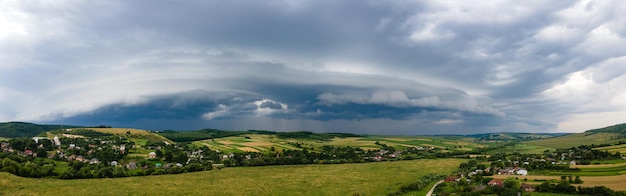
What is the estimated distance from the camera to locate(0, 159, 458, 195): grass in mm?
85956

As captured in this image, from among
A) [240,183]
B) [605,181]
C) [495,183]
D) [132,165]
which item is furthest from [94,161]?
[605,181]

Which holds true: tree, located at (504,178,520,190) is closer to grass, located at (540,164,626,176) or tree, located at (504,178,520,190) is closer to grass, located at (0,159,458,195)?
grass, located at (540,164,626,176)

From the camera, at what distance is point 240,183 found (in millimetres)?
103375

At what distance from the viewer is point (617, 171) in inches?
3895

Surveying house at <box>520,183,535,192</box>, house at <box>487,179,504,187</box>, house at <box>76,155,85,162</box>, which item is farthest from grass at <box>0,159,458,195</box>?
house at <box>76,155,85,162</box>

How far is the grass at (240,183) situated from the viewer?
86.0 metres

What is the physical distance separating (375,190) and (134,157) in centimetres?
10137

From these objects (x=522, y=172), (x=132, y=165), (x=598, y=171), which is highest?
(x=598, y=171)

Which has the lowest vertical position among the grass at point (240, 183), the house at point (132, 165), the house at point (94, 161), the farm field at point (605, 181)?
the grass at point (240, 183)

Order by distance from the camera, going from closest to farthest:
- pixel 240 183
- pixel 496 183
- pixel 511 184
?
1. pixel 511 184
2. pixel 496 183
3. pixel 240 183

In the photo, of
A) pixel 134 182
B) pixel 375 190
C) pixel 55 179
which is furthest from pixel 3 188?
pixel 375 190

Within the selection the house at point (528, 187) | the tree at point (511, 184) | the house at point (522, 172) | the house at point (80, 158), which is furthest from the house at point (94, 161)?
the house at point (522, 172)

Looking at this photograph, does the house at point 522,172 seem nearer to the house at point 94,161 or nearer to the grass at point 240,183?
the grass at point 240,183

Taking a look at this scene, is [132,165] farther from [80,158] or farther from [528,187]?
[528,187]
